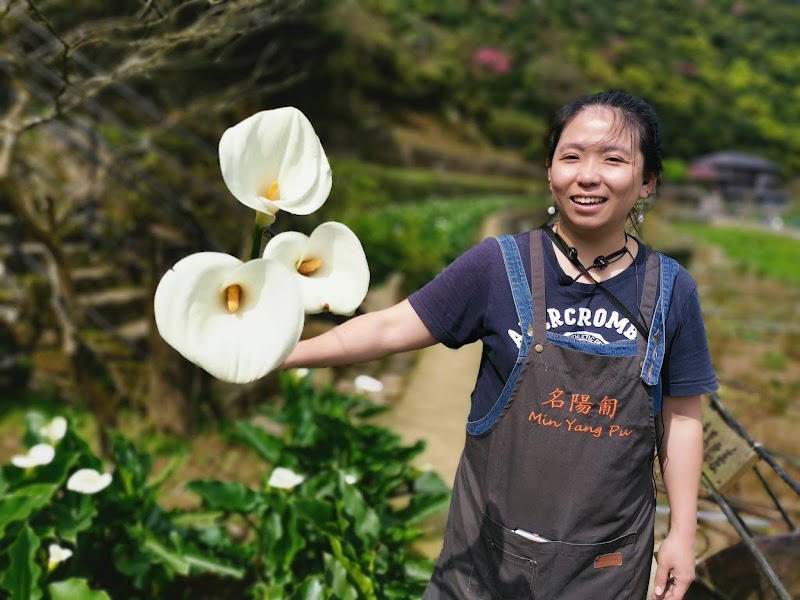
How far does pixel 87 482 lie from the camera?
5.88 ft

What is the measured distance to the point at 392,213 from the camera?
26.1ft

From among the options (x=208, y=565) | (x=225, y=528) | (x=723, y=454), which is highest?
(x=723, y=454)

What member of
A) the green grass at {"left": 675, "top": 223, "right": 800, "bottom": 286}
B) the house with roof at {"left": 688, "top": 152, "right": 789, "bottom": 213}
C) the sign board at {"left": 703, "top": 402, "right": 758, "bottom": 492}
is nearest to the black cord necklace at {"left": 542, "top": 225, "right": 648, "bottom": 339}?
the sign board at {"left": 703, "top": 402, "right": 758, "bottom": 492}

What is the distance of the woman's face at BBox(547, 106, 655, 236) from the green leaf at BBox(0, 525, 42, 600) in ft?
5.00

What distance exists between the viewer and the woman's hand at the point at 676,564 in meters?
1.19

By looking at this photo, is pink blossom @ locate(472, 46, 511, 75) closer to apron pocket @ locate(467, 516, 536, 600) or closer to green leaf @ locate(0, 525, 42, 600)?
green leaf @ locate(0, 525, 42, 600)

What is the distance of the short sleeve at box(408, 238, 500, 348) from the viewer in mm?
1190

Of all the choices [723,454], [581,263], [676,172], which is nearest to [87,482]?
[581,263]

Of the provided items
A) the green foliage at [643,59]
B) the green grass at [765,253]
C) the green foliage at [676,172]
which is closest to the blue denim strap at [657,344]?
the green grass at [765,253]

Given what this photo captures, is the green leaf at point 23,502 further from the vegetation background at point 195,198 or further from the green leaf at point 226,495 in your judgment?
the vegetation background at point 195,198

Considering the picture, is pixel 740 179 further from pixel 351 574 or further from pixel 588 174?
pixel 588 174

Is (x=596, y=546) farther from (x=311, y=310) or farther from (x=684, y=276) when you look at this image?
(x=311, y=310)

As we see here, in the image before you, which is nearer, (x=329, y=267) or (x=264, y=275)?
(x=264, y=275)

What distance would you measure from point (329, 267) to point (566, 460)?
1.85 feet
